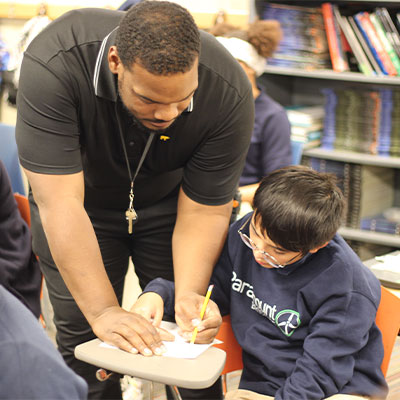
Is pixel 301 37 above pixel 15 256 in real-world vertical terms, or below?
above

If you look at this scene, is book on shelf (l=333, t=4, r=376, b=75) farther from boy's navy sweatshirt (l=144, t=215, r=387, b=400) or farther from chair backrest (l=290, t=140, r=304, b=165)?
boy's navy sweatshirt (l=144, t=215, r=387, b=400)

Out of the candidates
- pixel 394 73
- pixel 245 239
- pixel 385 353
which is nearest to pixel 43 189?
pixel 245 239

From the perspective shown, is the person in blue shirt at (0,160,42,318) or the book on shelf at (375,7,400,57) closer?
the person in blue shirt at (0,160,42,318)

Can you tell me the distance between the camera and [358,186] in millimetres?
3332

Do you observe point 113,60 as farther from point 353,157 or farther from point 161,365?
point 353,157

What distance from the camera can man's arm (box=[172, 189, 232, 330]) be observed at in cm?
154

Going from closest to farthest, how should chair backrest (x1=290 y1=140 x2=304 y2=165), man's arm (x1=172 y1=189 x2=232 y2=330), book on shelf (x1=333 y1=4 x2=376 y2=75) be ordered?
man's arm (x1=172 y1=189 x2=232 y2=330) → chair backrest (x1=290 y1=140 x2=304 y2=165) → book on shelf (x1=333 y1=4 x2=376 y2=75)

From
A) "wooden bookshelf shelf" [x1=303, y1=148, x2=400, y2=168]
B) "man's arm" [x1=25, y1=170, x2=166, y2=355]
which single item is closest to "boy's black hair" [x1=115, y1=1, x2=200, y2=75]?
"man's arm" [x1=25, y1=170, x2=166, y2=355]

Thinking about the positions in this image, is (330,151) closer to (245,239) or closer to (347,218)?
(347,218)

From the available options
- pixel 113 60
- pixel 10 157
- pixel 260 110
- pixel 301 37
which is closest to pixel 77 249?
pixel 113 60

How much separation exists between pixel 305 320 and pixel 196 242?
34cm

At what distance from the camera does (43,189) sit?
136 centimetres

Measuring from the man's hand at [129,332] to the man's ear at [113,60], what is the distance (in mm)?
524

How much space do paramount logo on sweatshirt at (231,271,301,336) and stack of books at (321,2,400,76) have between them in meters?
1.94
